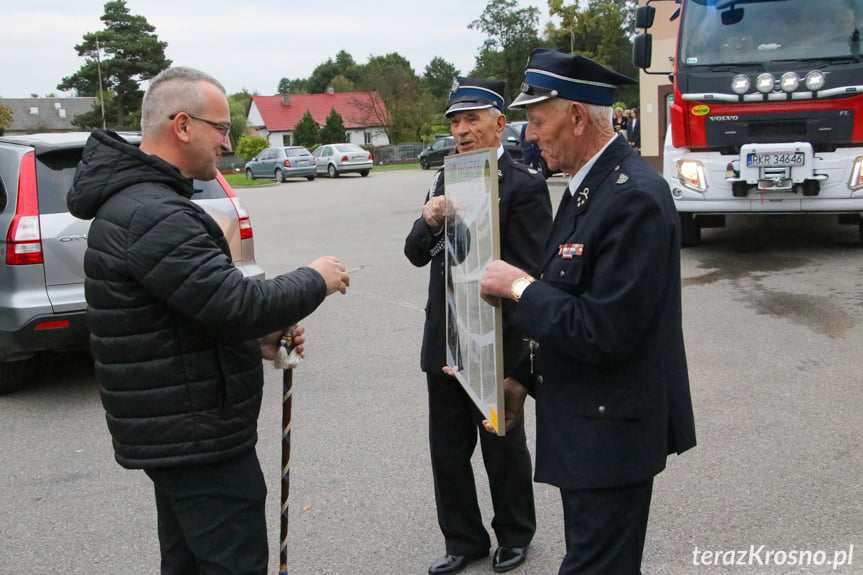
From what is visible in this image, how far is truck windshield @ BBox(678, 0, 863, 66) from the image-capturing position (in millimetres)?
9062

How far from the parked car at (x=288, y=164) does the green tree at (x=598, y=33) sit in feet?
43.3

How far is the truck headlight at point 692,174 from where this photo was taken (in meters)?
9.69

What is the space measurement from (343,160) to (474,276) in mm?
34490

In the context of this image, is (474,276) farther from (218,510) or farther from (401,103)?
(401,103)

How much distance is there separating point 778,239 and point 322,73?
4585 inches

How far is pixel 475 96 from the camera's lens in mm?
3486

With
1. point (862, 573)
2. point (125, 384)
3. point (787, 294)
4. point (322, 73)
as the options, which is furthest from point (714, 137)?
point (322, 73)

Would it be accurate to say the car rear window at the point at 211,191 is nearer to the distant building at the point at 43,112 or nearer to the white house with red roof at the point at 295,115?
the white house with red roof at the point at 295,115

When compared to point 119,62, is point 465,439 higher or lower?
lower

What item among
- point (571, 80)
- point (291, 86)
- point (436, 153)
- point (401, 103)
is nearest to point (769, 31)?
point (571, 80)

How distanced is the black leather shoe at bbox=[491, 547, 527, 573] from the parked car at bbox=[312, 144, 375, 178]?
Answer: 33766 mm

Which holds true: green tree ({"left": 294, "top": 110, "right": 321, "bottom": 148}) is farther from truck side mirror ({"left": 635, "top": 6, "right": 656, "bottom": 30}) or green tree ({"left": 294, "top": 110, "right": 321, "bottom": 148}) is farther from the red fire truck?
the red fire truck

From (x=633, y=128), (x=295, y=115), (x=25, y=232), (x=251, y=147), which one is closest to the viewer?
(x=25, y=232)

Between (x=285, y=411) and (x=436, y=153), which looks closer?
(x=285, y=411)
